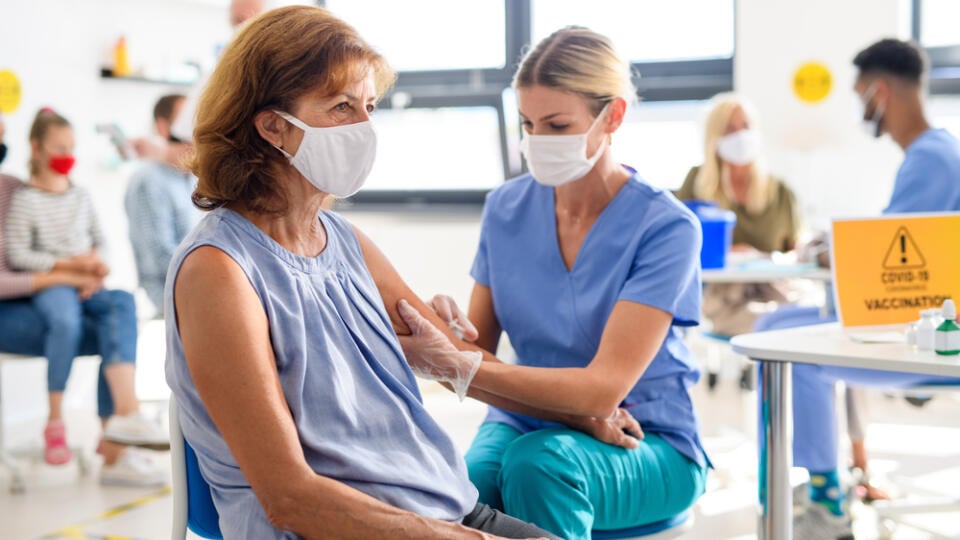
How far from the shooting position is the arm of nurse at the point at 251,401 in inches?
45.1

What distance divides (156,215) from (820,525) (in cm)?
249

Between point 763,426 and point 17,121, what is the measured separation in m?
3.33

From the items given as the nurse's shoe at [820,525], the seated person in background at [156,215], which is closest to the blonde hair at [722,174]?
the nurse's shoe at [820,525]

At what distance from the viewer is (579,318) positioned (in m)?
1.77

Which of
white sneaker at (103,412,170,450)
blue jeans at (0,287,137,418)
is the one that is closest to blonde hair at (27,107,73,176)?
blue jeans at (0,287,137,418)

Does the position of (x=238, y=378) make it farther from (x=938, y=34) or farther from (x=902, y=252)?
(x=938, y=34)

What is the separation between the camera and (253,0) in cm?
357

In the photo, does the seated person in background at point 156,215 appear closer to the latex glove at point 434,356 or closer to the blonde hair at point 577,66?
the blonde hair at point 577,66

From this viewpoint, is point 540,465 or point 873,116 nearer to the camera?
point 540,465

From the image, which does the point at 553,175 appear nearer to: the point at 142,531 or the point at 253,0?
the point at 142,531

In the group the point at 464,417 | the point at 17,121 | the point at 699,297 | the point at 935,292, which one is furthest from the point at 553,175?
the point at 17,121

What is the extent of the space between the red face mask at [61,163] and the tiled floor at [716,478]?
988 mm

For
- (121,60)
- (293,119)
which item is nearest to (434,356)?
(293,119)

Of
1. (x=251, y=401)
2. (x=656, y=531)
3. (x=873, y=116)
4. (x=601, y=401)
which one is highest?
(x=873, y=116)
